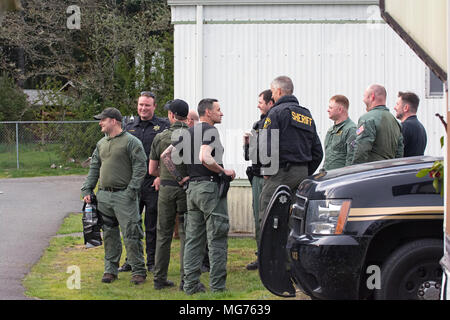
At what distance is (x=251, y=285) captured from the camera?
305 inches

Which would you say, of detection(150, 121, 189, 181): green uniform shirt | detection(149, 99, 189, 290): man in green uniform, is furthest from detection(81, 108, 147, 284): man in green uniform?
detection(149, 99, 189, 290): man in green uniform

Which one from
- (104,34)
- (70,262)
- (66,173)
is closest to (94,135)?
(66,173)

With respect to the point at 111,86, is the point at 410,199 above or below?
below

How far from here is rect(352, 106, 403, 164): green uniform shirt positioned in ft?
25.0

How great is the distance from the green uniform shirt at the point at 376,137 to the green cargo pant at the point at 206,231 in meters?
1.59

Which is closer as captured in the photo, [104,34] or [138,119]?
[138,119]

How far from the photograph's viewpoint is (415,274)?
5.36 metres

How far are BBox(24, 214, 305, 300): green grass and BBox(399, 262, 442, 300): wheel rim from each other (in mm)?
1667

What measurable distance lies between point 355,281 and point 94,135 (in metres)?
19.9

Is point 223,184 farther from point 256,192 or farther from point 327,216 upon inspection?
point 327,216

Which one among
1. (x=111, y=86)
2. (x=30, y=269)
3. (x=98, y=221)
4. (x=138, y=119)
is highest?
(x=111, y=86)

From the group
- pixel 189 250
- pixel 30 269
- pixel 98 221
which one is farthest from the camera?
pixel 30 269
